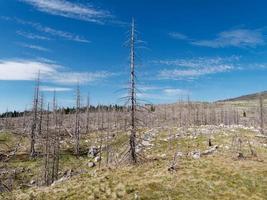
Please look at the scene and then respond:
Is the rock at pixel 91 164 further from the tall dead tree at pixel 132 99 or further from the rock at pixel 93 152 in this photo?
the tall dead tree at pixel 132 99

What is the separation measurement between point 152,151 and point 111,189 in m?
43.5

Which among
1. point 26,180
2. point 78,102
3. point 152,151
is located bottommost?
point 26,180

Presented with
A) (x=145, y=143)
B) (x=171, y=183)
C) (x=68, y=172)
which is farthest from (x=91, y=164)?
(x=171, y=183)

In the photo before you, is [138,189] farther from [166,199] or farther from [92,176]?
[92,176]

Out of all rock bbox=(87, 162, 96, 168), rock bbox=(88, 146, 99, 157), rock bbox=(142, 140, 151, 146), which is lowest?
rock bbox=(87, 162, 96, 168)

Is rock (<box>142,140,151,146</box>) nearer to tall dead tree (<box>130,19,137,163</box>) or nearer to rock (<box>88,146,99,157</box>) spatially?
rock (<box>88,146,99,157</box>)

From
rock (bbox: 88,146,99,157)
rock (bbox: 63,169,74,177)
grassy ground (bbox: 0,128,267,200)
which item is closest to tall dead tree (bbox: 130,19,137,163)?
grassy ground (bbox: 0,128,267,200)

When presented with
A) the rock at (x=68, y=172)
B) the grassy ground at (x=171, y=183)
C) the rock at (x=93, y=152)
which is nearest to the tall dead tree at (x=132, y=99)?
the grassy ground at (x=171, y=183)

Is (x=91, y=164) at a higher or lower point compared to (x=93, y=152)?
lower

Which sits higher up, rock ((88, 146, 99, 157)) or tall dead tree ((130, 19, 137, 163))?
tall dead tree ((130, 19, 137, 163))

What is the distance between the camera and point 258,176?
90.4 feet

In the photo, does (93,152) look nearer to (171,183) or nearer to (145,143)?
(145,143)

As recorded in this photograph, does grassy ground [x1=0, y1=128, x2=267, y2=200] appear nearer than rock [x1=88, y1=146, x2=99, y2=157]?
Yes

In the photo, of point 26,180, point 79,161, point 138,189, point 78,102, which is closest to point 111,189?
point 138,189
